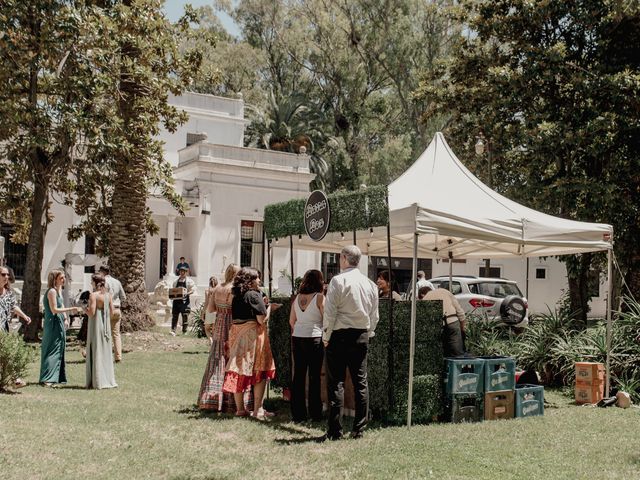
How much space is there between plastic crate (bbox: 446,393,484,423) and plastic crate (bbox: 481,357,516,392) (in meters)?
0.20

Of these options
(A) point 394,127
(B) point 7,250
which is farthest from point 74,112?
(A) point 394,127

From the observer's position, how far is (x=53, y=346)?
11453 mm

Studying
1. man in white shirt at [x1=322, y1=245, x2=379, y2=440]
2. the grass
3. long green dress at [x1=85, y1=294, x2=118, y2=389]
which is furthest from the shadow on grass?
long green dress at [x1=85, y1=294, x2=118, y2=389]

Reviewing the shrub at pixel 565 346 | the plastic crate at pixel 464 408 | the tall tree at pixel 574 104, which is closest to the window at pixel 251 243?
the tall tree at pixel 574 104

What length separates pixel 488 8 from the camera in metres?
19.1

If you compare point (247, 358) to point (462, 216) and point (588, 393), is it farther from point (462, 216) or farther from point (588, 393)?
point (588, 393)

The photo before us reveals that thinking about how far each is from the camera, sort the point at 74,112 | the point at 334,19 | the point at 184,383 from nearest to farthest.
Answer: the point at 184,383, the point at 74,112, the point at 334,19

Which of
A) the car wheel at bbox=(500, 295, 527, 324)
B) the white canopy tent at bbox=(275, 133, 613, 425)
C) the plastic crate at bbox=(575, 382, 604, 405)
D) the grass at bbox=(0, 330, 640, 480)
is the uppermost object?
the white canopy tent at bbox=(275, 133, 613, 425)

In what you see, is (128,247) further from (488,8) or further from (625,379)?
(625,379)

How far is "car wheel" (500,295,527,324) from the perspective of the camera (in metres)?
15.1

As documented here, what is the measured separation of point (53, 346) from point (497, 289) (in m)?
15.2

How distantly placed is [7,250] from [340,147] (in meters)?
20.4

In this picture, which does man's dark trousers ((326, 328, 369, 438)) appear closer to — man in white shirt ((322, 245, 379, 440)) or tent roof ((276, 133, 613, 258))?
man in white shirt ((322, 245, 379, 440))

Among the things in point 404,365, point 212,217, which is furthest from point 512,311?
point 212,217
